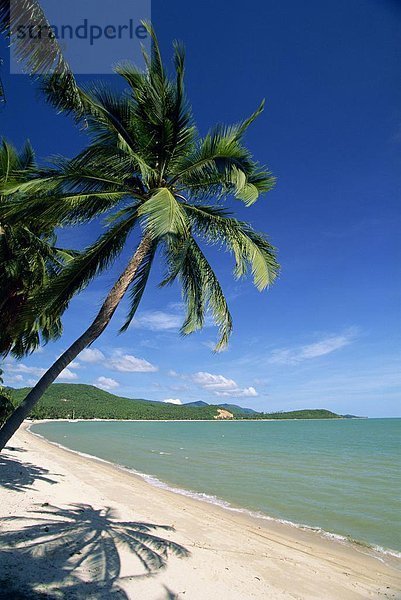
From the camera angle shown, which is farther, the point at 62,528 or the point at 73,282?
the point at 62,528

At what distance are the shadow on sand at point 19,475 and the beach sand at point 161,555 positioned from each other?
0.30ft

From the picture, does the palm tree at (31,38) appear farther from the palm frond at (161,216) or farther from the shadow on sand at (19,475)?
the shadow on sand at (19,475)

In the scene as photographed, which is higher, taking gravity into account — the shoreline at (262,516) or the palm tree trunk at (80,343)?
the palm tree trunk at (80,343)

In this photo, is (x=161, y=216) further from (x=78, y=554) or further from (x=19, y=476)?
(x=19, y=476)

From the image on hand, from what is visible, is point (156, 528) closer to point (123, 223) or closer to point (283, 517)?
point (283, 517)

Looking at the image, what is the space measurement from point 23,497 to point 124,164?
901cm

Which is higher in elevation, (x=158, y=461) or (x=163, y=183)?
(x=163, y=183)

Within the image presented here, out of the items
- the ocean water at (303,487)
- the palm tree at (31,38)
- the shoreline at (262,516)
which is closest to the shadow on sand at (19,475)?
the shoreline at (262,516)

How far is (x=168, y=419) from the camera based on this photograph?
5871 inches

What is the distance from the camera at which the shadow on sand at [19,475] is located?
11.5m

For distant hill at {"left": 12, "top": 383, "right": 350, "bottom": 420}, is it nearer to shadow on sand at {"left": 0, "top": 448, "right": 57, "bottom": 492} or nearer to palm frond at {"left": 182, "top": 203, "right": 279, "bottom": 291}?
shadow on sand at {"left": 0, "top": 448, "right": 57, "bottom": 492}

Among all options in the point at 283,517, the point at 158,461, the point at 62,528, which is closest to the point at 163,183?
the point at 62,528

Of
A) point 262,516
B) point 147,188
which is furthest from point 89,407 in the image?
point 147,188

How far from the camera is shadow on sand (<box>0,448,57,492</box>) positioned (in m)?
11.5
